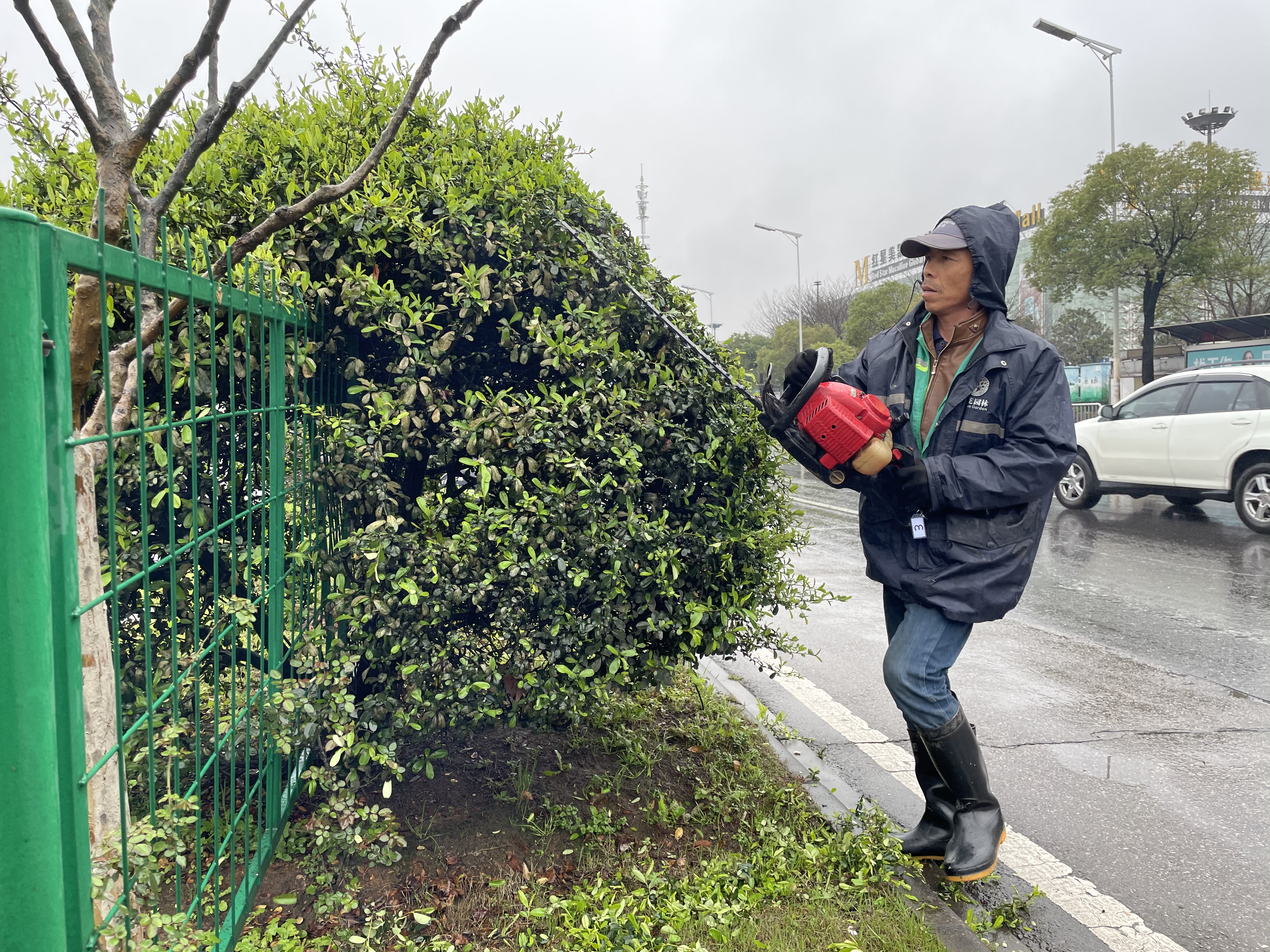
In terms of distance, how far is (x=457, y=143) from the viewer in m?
2.71

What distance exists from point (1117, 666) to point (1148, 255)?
65.3ft

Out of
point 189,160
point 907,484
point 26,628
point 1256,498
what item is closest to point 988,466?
point 907,484

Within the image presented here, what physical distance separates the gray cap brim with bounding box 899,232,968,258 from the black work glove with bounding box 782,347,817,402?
47 centimetres

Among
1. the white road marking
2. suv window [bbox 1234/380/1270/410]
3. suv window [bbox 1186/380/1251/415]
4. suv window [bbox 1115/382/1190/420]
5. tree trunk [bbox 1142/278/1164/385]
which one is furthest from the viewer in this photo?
tree trunk [bbox 1142/278/1164/385]

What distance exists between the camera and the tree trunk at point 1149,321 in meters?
21.6

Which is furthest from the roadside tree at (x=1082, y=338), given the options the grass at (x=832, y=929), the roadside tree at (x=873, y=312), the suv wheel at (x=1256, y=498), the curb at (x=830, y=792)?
the grass at (x=832, y=929)

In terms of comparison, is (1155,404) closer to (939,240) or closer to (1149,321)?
(939,240)

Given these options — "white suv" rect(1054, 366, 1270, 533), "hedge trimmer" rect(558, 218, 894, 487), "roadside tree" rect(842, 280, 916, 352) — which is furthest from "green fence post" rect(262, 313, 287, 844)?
"roadside tree" rect(842, 280, 916, 352)

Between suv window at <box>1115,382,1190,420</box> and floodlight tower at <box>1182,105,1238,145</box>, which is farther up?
floodlight tower at <box>1182,105,1238,145</box>

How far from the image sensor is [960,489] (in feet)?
8.48

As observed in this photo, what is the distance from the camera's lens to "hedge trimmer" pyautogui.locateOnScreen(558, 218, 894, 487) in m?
2.58

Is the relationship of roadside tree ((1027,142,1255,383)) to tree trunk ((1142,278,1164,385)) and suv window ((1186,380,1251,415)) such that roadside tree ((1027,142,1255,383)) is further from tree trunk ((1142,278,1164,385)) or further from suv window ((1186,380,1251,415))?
suv window ((1186,380,1251,415))

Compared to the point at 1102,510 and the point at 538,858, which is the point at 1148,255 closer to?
the point at 1102,510

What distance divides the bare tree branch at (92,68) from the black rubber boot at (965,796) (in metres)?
2.78
